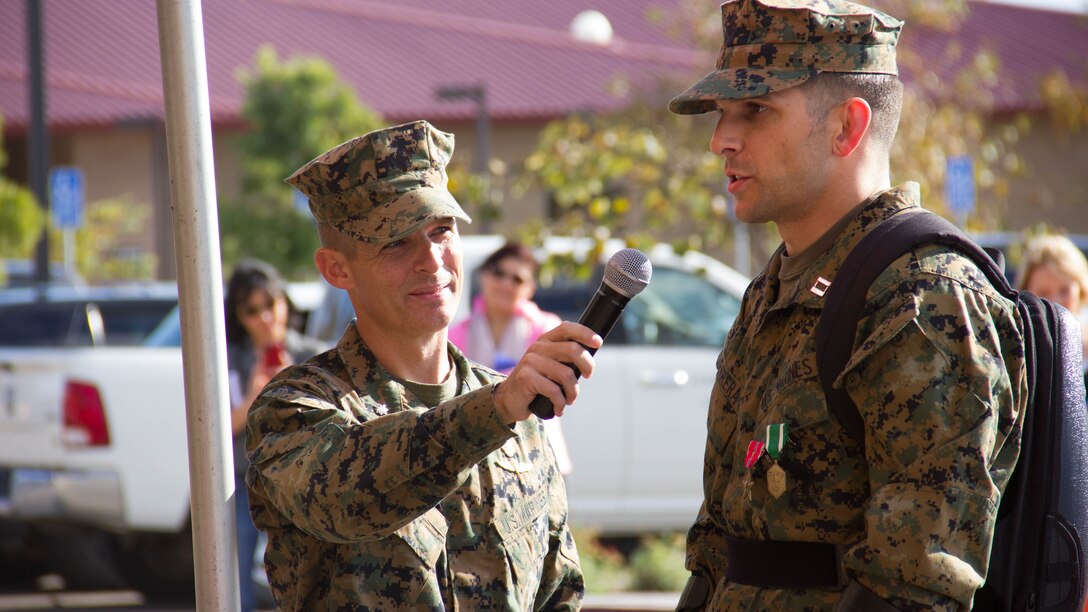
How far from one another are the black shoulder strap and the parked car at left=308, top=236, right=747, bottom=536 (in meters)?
5.17

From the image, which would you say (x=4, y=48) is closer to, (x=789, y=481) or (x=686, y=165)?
(x=686, y=165)

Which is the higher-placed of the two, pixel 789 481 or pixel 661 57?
pixel 661 57

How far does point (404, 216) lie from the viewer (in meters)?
2.56

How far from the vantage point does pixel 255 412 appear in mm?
2492

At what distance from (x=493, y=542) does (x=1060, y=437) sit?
1.04 m

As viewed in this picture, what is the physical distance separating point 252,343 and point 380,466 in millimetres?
4430

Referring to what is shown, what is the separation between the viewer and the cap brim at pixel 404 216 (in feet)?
8.35

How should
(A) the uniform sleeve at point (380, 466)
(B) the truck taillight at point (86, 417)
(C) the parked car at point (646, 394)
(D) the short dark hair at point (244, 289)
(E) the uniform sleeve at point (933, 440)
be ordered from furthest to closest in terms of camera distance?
1. (C) the parked car at point (646, 394)
2. (B) the truck taillight at point (86, 417)
3. (D) the short dark hair at point (244, 289)
4. (A) the uniform sleeve at point (380, 466)
5. (E) the uniform sleeve at point (933, 440)

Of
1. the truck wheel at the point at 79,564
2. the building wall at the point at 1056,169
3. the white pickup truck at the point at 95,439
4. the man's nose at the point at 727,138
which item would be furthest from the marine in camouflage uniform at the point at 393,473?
the building wall at the point at 1056,169

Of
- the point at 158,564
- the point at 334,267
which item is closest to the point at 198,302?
the point at 334,267

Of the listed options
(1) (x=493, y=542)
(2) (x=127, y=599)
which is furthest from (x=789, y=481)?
(2) (x=127, y=599)

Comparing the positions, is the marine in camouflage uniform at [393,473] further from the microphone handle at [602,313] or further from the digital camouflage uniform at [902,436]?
the digital camouflage uniform at [902,436]

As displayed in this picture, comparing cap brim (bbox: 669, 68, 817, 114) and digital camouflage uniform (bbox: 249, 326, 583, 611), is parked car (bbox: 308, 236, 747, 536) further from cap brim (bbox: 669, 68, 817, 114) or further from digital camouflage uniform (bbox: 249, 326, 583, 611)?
cap brim (bbox: 669, 68, 817, 114)

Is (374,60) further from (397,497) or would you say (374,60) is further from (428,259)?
(397,497)
